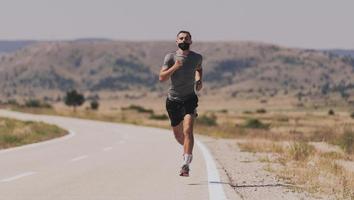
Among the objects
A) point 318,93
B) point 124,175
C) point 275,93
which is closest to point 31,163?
point 124,175

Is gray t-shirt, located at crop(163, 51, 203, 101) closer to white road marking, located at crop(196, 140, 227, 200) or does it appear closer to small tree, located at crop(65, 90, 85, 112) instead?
white road marking, located at crop(196, 140, 227, 200)

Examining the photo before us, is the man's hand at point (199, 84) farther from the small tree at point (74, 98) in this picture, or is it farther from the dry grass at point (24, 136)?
the small tree at point (74, 98)

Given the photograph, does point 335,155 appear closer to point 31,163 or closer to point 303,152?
point 303,152

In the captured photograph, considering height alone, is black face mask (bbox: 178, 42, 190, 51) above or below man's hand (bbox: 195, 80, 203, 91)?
above

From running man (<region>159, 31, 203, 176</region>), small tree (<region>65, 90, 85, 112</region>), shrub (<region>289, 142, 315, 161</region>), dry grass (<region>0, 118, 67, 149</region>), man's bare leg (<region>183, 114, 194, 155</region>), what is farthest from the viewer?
small tree (<region>65, 90, 85, 112</region>)

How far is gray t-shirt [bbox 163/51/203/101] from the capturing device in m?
11.6

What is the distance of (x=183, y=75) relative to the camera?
11680 millimetres

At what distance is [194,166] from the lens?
50.2 ft

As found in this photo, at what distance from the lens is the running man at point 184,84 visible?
38.0 ft

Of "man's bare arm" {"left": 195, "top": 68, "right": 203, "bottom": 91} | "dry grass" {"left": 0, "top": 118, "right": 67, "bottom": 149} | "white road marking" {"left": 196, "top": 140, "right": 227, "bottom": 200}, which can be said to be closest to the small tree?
"dry grass" {"left": 0, "top": 118, "right": 67, "bottom": 149}

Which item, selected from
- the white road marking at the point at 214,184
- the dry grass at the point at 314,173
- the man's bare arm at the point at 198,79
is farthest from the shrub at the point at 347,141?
the man's bare arm at the point at 198,79

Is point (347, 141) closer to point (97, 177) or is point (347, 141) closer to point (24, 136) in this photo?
point (24, 136)

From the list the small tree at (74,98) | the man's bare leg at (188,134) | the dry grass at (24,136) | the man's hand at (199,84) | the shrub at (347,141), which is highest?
the man's hand at (199,84)

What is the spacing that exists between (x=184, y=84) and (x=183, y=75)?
185mm
